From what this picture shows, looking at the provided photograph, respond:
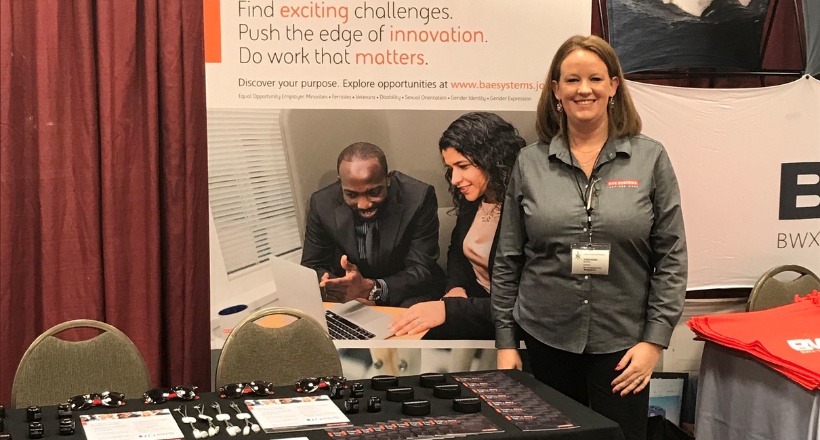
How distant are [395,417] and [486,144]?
125cm

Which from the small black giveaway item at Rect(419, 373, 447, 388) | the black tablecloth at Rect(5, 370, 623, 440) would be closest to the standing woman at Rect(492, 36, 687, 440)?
the black tablecloth at Rect(5, 370, 623, 440)

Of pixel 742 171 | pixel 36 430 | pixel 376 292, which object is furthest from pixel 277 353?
pixel 742 171

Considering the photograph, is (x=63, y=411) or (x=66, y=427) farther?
(x=63, y=411)

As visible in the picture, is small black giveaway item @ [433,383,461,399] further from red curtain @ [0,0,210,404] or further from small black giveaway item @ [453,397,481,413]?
red curtain @ [0,0,210,404]

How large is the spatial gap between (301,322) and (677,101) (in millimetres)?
1645

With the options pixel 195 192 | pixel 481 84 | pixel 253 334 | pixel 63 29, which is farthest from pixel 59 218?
pixel 481 84

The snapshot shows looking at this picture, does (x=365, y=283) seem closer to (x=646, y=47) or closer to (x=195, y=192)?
A: (x=195, y=192)

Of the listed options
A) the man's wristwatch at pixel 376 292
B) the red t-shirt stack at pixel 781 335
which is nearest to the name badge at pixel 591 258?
the red t-shirt stack at pixel 781 335

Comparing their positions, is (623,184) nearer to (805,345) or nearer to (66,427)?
(805,345)

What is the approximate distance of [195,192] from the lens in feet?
8.96

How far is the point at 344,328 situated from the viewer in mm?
2645

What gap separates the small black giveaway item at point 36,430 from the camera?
4.93 feet

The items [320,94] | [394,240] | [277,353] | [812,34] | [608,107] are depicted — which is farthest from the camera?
[812,34]

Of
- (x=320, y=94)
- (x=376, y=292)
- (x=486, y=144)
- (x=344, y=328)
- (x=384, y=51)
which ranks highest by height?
(x=384, y=51)
